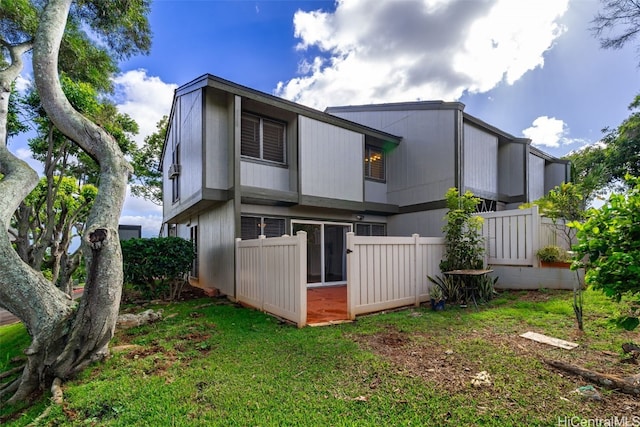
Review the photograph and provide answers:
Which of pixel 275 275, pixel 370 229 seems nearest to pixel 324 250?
pixel 370 229

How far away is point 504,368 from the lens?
3141 millimetres

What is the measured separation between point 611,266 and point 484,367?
1720 millimetres

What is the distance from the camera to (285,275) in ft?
17.8

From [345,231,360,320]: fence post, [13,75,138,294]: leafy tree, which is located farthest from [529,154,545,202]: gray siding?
[13,75,138,294]: leafy tree

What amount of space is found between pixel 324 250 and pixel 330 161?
9.76 feet

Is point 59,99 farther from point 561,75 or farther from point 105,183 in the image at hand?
point 561,75

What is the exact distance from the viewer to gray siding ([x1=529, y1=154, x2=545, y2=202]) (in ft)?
43.1

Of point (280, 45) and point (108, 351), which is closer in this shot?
point (108, 351)

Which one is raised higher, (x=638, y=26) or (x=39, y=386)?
(x=638, y=26)

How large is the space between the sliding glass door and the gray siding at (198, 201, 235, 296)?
2.07 metres

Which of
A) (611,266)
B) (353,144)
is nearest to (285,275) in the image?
(611,266)

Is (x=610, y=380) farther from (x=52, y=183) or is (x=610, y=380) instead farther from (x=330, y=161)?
(x=52, y=183)

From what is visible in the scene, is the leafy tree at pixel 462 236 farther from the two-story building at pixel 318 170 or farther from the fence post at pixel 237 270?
the fence post at pixel 237 270

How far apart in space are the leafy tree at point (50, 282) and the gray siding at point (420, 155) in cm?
886
